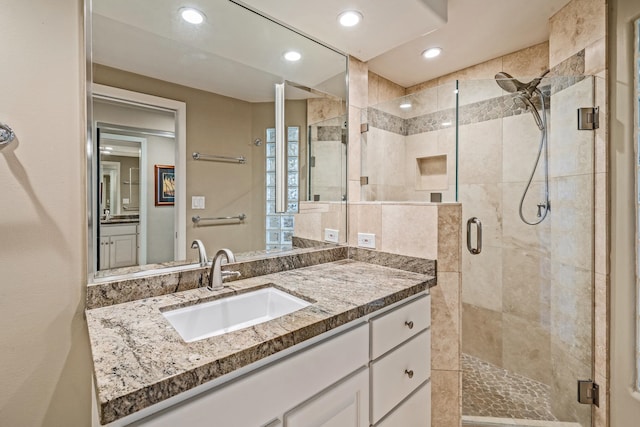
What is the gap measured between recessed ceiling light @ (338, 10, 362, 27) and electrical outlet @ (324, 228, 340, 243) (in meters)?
1.17

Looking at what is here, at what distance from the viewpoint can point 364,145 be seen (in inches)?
77.9

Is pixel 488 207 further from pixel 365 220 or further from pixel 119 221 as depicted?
pixel 119 221

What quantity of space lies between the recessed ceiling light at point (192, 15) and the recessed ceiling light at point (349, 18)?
68 centimetres

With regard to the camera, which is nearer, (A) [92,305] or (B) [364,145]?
(A) [92,305]

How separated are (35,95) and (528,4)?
231 centimetres

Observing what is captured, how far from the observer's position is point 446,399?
1.53 meters

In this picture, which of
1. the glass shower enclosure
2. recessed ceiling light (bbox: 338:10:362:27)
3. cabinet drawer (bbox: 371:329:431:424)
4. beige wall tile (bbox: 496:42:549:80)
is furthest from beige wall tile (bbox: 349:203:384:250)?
beige wall tile (bbox: 496:42:549:80)

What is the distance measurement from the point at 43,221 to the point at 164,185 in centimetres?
41

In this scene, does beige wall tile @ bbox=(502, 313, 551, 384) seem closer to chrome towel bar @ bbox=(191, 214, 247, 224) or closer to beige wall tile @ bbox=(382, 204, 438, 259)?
beige wall tile @ bbox=(382, 204, 438, 259)

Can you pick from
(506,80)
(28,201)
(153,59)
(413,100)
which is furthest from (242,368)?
(506,80)

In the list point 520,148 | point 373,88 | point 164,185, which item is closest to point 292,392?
point 164,185

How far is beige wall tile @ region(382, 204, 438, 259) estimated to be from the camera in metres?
1.50

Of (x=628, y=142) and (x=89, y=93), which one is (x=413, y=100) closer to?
(x=628, y=142)

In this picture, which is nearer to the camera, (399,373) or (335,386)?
(335,386)
